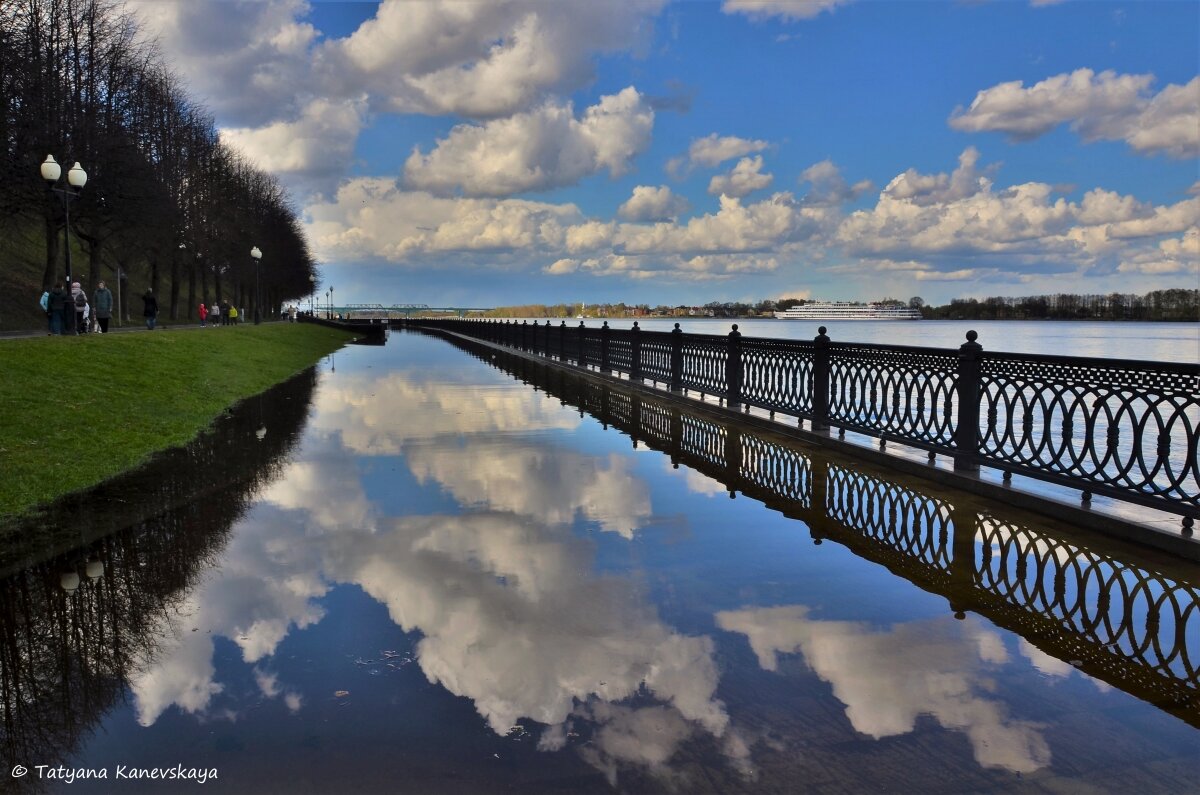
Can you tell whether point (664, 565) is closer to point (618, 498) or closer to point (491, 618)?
point (491, 618)

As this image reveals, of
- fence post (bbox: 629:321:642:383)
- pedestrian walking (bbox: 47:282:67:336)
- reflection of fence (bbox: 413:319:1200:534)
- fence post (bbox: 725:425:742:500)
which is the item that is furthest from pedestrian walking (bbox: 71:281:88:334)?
fence post (bbox: 725:425:742:500)

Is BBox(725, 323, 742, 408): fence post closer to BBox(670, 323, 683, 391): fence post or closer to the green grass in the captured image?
BBox(670, 323, 683, 391): fence post

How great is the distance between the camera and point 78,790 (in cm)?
304

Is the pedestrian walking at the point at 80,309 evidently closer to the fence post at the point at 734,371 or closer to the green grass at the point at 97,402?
the green grass at the point at 97,402

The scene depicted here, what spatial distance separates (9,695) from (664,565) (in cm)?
379

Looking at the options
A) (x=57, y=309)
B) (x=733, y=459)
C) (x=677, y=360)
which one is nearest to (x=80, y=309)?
(x=57, y=309)

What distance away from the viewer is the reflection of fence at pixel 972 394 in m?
6.68

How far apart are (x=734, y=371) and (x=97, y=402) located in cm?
1036

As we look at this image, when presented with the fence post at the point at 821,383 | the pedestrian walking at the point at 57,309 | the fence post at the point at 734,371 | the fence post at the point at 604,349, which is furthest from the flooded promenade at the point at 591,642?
the pedestrian walking at the point at 57,309

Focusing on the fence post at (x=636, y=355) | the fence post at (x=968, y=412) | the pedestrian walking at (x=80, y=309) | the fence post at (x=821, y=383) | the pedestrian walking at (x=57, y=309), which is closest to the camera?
the fence post at (x=968, y=412)

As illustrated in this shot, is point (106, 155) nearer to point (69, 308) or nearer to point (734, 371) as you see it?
point (69, 308)

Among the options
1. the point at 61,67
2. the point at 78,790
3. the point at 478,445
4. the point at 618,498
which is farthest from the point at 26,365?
the point at 61,67

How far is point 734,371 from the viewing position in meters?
14.4

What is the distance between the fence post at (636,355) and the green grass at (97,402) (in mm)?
9072
